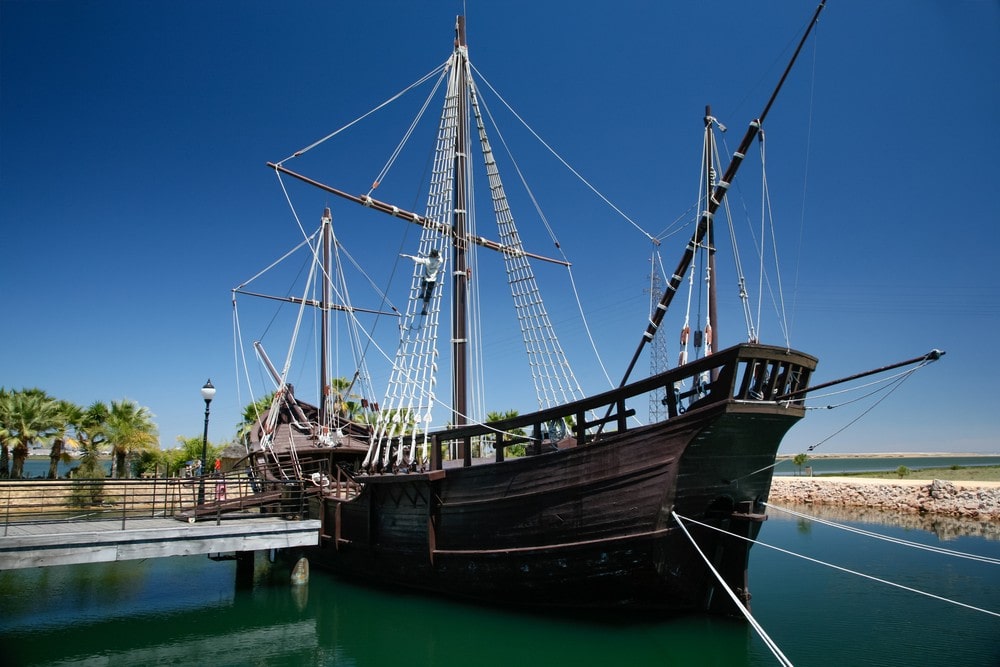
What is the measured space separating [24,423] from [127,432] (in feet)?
13.8

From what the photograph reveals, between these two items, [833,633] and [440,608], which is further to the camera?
[440,608]

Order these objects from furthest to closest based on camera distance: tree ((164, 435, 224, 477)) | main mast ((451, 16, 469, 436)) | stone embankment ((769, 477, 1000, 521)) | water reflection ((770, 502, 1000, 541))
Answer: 1. tree ((164, 435, 224, 477))
2. stone embankment ((769, 477, 1000, 521))
3. water reflection ((770, 502, 1000, 541))
4. main mast ((451, 16, 469, 436))

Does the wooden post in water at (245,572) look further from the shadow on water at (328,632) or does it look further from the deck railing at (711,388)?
the deck railing at (711,388)

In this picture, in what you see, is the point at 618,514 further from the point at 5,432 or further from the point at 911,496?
the point at 911,496

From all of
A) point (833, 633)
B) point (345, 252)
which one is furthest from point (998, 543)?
point (345, 252)

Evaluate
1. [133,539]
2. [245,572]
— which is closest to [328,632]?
[133,539]

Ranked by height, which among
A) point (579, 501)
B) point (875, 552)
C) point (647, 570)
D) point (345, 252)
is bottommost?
point (875, 552)

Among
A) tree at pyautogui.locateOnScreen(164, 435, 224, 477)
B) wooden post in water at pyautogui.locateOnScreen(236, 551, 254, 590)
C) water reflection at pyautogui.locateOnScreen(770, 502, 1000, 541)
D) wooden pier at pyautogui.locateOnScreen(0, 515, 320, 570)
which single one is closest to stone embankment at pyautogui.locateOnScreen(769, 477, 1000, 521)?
water reflection at pyautogui.locateOnScreen(770, 502, 1000, 541)

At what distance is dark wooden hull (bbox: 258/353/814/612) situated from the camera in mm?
10055

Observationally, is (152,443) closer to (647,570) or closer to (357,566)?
(357,566)

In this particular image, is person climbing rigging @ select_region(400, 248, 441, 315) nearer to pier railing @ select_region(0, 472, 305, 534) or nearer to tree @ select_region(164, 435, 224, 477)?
pier railing @ select_region(0, 472, 305, 534)

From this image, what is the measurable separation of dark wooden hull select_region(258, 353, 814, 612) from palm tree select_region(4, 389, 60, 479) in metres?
21.7

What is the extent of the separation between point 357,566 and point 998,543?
21.0 meters

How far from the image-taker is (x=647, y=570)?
10172mm
